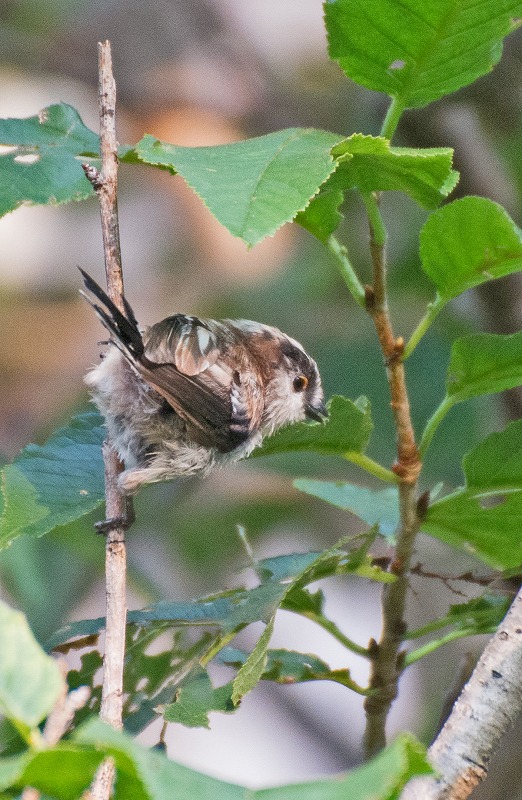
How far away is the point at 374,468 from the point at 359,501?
1.68 feet

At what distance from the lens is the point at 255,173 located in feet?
4.96

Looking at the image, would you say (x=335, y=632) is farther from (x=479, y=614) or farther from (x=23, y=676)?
(x=23, y=676)

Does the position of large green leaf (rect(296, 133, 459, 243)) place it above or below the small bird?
above

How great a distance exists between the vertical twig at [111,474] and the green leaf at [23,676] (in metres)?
0.55

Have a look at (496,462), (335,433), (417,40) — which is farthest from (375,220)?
(496,462)

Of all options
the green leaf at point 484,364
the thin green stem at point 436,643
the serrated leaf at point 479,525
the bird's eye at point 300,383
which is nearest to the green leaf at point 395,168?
the green leaf at point 484,364

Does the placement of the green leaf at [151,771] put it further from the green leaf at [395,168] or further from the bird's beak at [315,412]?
the bird's beak at [315,412]

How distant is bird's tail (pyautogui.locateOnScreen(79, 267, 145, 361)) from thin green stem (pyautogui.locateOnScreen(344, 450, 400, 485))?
56cm

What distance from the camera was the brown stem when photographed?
1827 mm

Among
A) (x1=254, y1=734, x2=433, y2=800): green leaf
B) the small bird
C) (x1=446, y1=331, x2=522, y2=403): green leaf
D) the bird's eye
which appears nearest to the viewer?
(x1=254, y1=734, x2=433, y2=800): green leaf

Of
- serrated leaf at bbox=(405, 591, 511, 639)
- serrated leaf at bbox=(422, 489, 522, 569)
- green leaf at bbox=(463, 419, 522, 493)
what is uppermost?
green leaf at bbox=(463, 419, 522, 493)

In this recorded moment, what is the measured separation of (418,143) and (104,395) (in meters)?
1.55

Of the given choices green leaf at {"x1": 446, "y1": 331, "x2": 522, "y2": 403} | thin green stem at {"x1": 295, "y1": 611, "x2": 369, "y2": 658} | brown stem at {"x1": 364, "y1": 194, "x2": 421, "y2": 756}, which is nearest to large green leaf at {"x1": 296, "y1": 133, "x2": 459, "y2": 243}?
brown stem at {"x1": 364, "y1": 194, "x2": 421, "y2": 756}

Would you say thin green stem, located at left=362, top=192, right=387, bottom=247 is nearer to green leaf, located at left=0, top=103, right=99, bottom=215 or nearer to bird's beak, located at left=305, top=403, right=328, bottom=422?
green leaf, located at left=0, top=103, right=99, bottom=215
